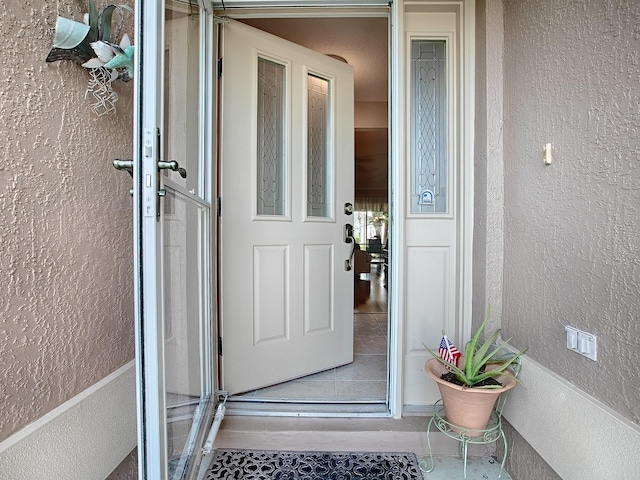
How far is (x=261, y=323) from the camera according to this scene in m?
1.78

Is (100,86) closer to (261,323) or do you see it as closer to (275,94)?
(275,94)

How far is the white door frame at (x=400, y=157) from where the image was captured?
154 centimetres

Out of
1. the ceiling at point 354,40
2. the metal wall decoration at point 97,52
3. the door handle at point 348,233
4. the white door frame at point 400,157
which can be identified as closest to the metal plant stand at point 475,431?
the white door frame at point 400,157

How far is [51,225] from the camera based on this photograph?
827 mm

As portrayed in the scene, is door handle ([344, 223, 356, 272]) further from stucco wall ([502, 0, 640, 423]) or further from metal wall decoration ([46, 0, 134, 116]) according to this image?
metal wall decoration ([46, 0, 134, 116])

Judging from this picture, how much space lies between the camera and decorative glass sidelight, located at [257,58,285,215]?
5.97 ft

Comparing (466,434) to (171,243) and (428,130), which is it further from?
(428,130)

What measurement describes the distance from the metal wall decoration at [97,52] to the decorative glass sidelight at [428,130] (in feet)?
4.15

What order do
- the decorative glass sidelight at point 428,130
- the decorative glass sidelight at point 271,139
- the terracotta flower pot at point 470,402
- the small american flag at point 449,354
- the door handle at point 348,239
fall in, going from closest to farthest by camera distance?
the terracotta flower pot at point 470,402
the small american flag at point 449,354
the decorative glass sidelight at point 428,130
the decorative glass sidelight at point 271,139
the door handle at point 348,239

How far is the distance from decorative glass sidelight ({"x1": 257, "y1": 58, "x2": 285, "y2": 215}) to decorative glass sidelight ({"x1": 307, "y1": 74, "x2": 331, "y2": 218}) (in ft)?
0.57

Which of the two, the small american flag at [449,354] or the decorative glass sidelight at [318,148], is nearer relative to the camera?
the small american flag at [449,354]

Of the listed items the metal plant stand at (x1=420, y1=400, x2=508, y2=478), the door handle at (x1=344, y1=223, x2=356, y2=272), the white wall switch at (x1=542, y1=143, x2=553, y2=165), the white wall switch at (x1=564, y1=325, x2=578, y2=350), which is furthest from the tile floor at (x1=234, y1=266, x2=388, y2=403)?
the white wall switch at (x1=542, y1=143, x2=553, y2=165)

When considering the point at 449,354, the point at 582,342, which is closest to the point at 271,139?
the point at 449,354

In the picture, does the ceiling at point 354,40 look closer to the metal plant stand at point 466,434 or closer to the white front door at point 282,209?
the white front door at point 282,209
